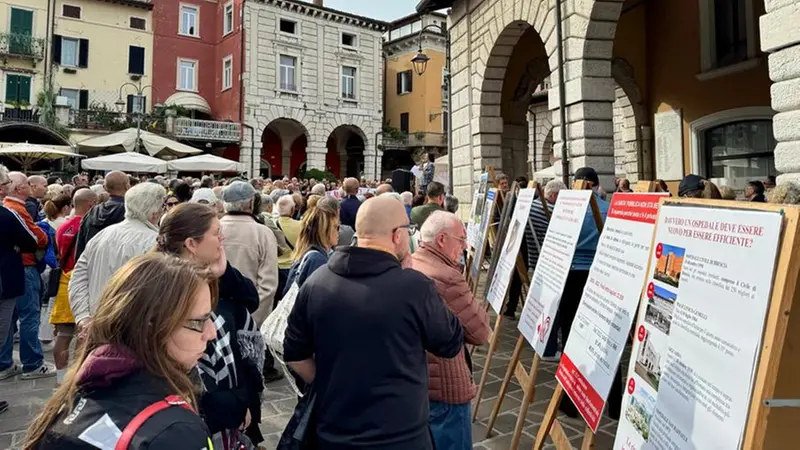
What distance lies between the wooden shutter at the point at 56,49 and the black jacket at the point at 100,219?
2646cm

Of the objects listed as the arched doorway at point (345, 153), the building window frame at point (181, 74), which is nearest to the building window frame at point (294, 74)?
the arched doorway at point (345, 153)

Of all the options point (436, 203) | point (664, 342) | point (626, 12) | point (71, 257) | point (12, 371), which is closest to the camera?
point (664, 342)

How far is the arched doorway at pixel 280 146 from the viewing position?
29984 mm

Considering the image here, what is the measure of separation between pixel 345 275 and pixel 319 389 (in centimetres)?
47

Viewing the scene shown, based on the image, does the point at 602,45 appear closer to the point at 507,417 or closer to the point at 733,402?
the point at 507,417

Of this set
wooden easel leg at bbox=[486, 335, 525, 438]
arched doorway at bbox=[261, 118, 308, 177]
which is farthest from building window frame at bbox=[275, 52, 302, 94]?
wooden easel leg at bbox=[486, 335, 525, 438]

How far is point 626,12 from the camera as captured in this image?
11438 mm

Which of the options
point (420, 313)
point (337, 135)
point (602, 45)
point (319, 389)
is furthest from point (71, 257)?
point (337, 135)

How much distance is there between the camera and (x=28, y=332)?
507 cm

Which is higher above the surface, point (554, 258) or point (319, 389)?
point (554, 258)

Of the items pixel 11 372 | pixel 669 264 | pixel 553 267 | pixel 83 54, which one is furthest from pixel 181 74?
pixel 669 264

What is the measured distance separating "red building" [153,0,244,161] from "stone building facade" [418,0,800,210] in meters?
18.0

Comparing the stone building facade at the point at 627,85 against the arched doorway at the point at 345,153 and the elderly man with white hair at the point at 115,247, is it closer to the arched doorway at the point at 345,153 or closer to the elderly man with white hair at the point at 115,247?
the elderly man with white hair at the point at 115,247

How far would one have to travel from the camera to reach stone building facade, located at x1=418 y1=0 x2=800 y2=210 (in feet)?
24.7
